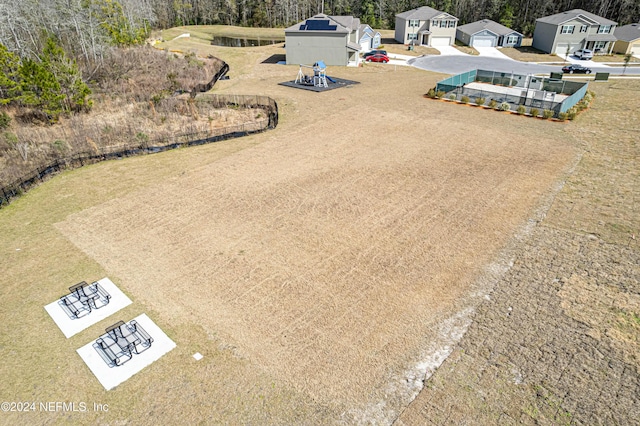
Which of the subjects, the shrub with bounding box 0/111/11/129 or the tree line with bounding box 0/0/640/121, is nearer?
the shrub with bounding box 0/111/11/129

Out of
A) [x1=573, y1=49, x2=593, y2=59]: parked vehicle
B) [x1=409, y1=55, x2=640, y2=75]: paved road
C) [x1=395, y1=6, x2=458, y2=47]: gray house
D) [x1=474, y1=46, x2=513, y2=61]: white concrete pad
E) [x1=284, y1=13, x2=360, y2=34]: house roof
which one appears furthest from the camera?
[x1=395, y1=6, x2=458, y2=47]: gray house

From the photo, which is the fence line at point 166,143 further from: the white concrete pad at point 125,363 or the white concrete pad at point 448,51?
the white concrete pad at point 448,51

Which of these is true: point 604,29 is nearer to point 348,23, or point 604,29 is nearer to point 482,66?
point 482,66

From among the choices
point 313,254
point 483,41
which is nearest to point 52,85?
point 313,254

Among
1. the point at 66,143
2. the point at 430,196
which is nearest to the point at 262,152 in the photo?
the point at 430,196

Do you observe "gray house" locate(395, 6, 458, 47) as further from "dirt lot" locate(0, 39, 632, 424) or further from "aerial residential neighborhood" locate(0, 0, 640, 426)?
"dirt lot" locate(0, 39, 632, 424)

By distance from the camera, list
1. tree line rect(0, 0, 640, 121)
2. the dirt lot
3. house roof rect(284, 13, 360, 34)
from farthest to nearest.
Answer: house roof rect(284, 13, 360, 34) → tree line rect(0, 0, 640, 121) → the dirt lot

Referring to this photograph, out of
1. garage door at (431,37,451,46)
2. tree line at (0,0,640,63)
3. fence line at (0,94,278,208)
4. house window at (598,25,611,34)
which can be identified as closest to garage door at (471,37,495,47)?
garage door at (431,37,451,46)
